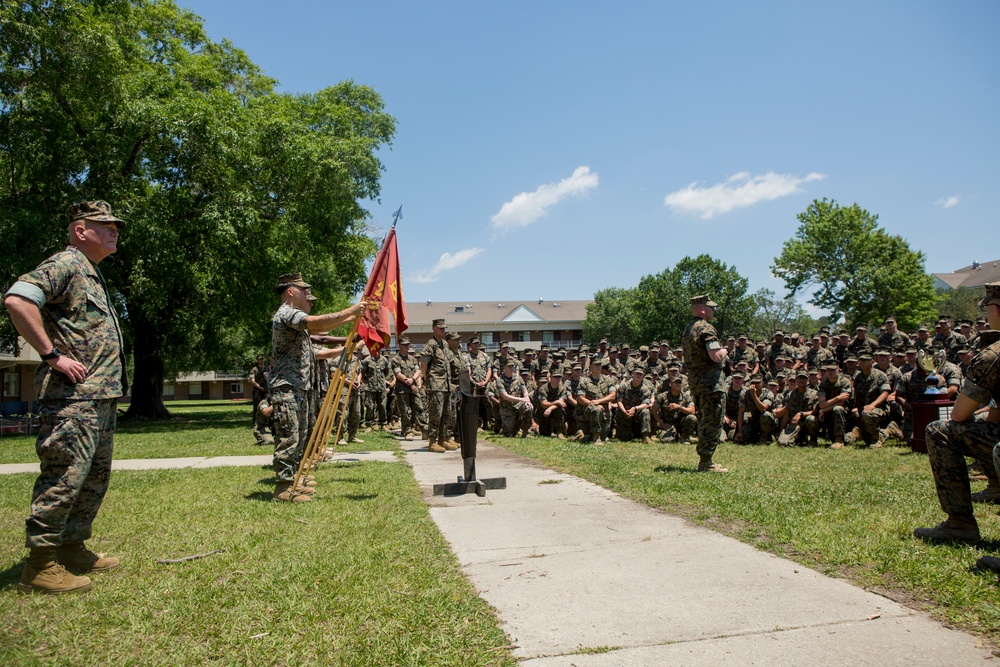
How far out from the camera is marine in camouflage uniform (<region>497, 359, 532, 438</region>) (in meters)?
14.6

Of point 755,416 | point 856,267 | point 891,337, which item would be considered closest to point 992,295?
point 755,416

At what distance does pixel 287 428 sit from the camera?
6.76 metres

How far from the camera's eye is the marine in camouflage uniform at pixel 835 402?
11.5 meters

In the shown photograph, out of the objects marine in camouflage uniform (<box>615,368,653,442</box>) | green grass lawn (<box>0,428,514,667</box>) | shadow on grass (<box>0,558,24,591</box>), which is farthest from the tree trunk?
shadow on grass (<box>0,558,24,591</box>)

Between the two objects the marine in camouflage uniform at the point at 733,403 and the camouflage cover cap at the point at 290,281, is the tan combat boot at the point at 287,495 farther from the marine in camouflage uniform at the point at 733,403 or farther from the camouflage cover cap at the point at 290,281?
the marine in camouflage uniform at the point at 733,403

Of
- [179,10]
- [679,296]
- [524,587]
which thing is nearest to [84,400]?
[524,587]

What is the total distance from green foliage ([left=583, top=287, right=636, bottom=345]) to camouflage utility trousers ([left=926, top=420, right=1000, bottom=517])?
218 feet

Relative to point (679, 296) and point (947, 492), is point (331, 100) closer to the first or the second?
point (947, 492)

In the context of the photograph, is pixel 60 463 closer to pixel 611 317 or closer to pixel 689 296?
Answer: pixel 689 296

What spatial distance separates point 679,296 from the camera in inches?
2515

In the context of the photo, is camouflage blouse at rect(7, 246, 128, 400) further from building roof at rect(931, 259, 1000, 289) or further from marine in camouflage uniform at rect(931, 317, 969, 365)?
building roof at rect(931, 259, 1000, 289)

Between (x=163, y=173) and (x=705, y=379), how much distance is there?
18323mm

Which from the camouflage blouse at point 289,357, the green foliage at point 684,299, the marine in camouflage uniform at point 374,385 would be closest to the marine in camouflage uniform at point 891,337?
the marine in camouflage uniform at point 374,385

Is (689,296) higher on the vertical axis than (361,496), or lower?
higher
